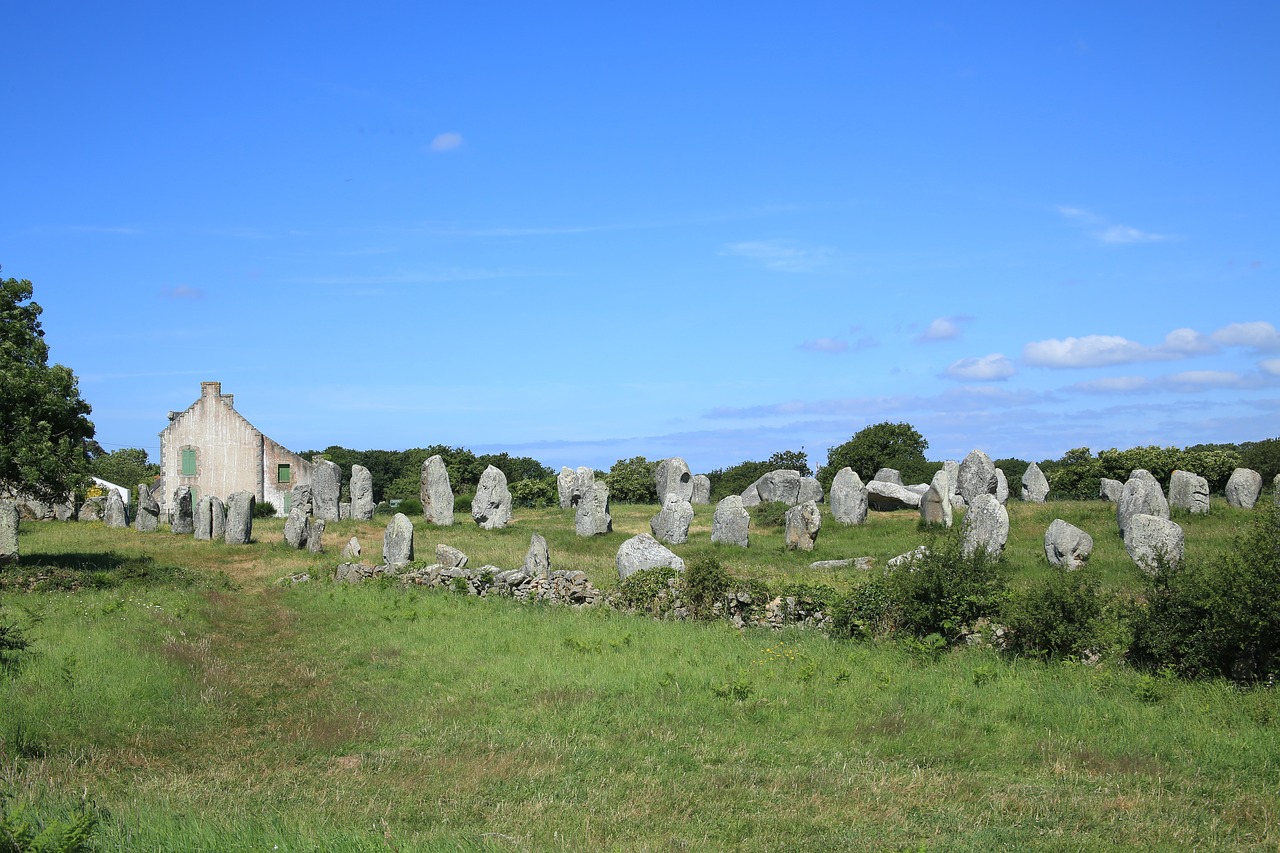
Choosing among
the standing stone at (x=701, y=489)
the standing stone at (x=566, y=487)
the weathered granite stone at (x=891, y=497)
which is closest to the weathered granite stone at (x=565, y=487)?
the standing stone at (x=566, y=487)

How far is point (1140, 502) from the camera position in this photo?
3144cm

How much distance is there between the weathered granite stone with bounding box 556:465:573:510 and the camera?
165 ft

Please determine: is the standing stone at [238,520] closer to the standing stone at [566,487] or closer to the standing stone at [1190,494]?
the standing stone at [566,487]

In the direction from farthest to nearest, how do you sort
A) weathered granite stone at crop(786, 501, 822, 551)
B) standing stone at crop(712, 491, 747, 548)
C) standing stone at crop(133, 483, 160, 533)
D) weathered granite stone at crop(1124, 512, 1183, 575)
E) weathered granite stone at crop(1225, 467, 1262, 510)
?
standing stone at crop(133, 483, 160, 533), weathered granite stone at crop(1225, 467, 1262, 510), standing stone at crop(712, 491, 747, 548), weathered granite stone at crop(786, 501, 822, 551), weathered granite stone at crop(1124, 512, 1183, 575)

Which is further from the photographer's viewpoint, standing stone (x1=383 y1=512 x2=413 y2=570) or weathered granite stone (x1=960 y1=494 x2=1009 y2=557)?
weathered granite stone (x1=960 y1=494 x2=1009 y2=557)

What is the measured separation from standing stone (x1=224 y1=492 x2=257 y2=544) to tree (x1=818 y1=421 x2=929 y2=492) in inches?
1186

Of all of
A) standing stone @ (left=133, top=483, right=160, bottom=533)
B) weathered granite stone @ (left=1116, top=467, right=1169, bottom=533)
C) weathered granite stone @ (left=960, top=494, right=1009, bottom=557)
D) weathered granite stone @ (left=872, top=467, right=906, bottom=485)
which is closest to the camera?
weathered granite stone @ (left=960, top=494, right=1009, bottom=557)

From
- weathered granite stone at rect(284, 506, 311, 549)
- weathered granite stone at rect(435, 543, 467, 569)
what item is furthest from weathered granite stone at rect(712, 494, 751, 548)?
weathered granite stone at rect(284, 506, 311, 549)

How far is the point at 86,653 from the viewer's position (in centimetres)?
1455

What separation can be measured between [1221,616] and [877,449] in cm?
4336

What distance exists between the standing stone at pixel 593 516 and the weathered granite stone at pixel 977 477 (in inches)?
582

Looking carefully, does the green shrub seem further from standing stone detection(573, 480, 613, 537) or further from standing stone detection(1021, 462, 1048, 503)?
standing stone detection(1021, 462, 1048, 503)

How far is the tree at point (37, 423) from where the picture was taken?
25.3m

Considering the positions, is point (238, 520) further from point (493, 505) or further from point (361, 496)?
point (361, 496)
